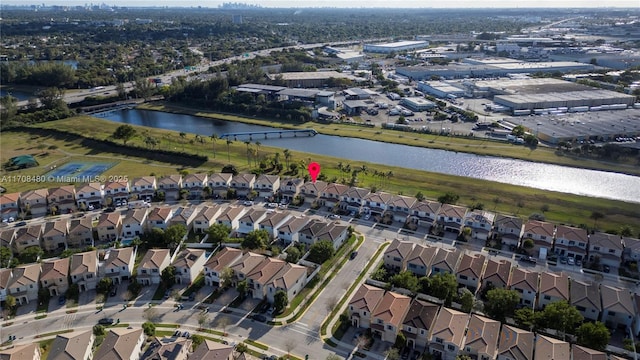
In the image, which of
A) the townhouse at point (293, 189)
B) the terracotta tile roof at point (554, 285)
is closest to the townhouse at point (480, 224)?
the terracotta tile roof at point (554, 285)

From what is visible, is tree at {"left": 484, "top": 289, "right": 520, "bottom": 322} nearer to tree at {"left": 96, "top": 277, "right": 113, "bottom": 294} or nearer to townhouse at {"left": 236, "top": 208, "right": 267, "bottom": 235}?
townhouse at {"left": 236, "top": 208, "right": 267, "bottom": 235}

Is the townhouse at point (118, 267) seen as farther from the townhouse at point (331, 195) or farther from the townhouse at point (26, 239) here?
the townhouse at point (331, 195)

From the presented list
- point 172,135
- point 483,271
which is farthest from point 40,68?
point 483,271

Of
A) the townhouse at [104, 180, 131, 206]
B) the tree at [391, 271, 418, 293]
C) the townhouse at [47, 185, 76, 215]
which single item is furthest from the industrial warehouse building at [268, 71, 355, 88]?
the tree at [391, 271, 418, 293]

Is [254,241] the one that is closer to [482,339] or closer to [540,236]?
[482,339]

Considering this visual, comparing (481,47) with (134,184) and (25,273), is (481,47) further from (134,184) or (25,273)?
(25,273)
